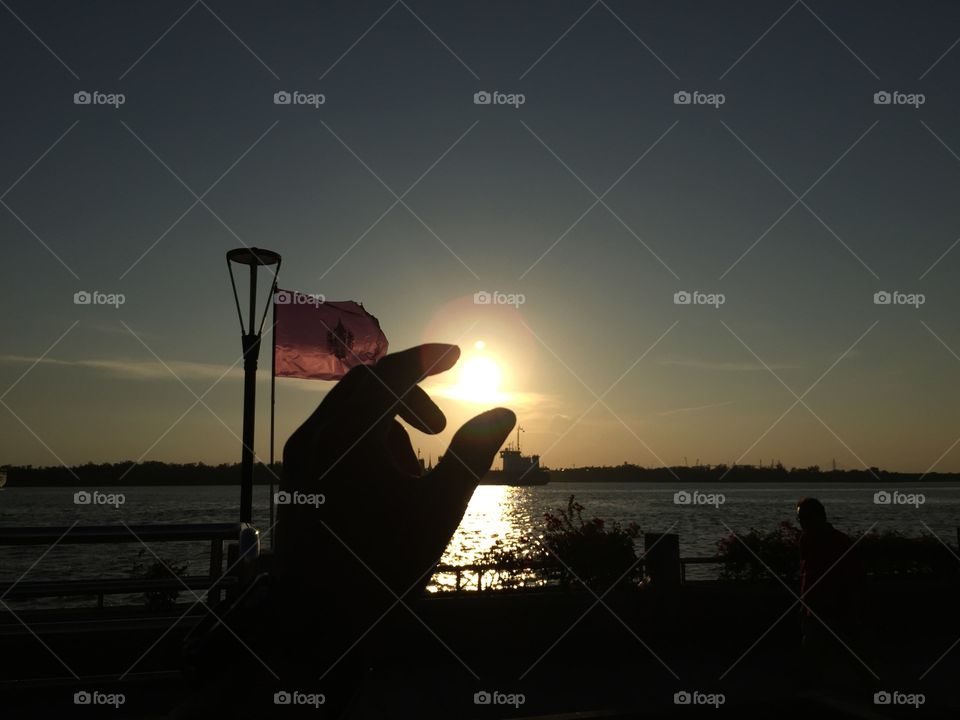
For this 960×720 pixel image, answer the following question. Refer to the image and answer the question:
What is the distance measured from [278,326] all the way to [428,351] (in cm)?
753

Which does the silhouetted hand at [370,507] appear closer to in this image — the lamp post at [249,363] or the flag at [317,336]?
the flag at [317,336]

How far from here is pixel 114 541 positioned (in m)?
6.49

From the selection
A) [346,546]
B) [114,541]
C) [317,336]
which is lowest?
[346,546]

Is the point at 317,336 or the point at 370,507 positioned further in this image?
the point at 317,336

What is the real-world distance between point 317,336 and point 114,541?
2.91m

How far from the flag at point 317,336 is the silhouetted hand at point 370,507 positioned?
405cm

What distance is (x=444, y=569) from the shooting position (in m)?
10.6

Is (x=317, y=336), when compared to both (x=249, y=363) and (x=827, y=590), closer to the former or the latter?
(x=249, y=363)

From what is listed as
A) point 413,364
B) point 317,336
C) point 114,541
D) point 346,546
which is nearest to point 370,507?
point 346,546

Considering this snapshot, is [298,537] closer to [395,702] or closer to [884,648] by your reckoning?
[395,702]

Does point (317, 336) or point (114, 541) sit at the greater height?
point (317, 336)

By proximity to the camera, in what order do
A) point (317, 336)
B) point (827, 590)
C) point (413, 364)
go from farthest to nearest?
point (317, 336) → point (827, 590) → point (413, 364)

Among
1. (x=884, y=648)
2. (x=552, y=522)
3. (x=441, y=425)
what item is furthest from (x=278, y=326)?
(x=884, y=648)

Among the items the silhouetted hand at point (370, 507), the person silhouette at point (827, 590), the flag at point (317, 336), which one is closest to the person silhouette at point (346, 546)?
the silhouetted hand at point (370, 507)
